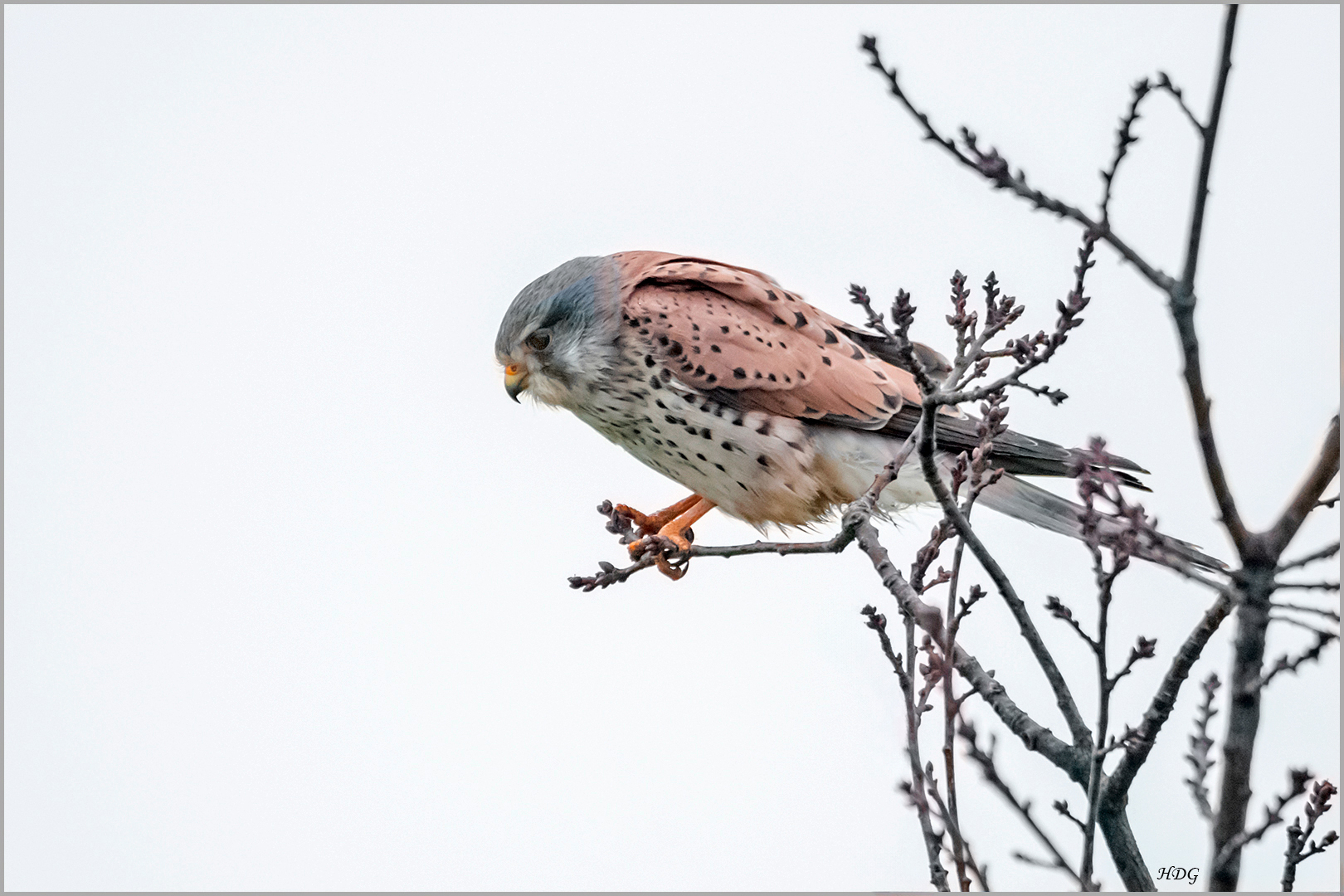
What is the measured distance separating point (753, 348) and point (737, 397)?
0.71 feet

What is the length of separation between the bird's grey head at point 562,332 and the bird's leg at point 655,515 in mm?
481

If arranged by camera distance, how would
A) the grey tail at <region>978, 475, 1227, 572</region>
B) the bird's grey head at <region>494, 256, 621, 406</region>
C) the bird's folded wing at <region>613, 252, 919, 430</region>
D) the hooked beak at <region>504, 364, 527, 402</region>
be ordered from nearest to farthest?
the grey tail at <region>978, 475, 1227, 572</region> < the bird's folded wing at <region>613, 252, 919, 430</region> < the bird's grey head at <region>494, 256, 621, 406</region> < the hooked beak at <region>504, 364, 527, 402</region>

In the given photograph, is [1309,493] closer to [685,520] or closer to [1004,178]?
[1004,178]

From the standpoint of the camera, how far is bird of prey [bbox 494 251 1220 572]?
4.73 metres

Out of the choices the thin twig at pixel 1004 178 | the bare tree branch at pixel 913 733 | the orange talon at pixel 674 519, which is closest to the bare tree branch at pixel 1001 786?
the bare tree branch at pixel 913 733

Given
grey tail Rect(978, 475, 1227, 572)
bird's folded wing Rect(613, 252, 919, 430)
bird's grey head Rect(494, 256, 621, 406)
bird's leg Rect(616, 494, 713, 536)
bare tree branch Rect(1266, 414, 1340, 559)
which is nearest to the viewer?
bare tree branch Rect(1266, 414, 1340, 559)

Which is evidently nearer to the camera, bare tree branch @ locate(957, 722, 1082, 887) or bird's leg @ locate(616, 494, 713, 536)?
bare tree branch @ locate(957, 722, 1082, 887)

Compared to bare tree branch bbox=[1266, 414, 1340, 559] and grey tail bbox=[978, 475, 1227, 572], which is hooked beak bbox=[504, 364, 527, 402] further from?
bare tree branch bbox=[1266, 414, 1340, 559]

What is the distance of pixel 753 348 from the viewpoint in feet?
15.9

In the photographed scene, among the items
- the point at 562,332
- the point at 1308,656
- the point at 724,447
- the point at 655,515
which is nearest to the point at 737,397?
the point at 724,447

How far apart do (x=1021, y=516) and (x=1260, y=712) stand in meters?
2.92

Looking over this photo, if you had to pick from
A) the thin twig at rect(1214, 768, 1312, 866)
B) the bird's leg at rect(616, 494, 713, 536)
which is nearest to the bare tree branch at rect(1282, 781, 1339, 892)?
the thin twig at rect(1214, 768, 1312, 866)

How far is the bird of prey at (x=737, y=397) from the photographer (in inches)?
186

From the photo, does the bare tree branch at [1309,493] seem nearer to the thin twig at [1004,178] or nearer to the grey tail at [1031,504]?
the thin twig at [1004,178]
